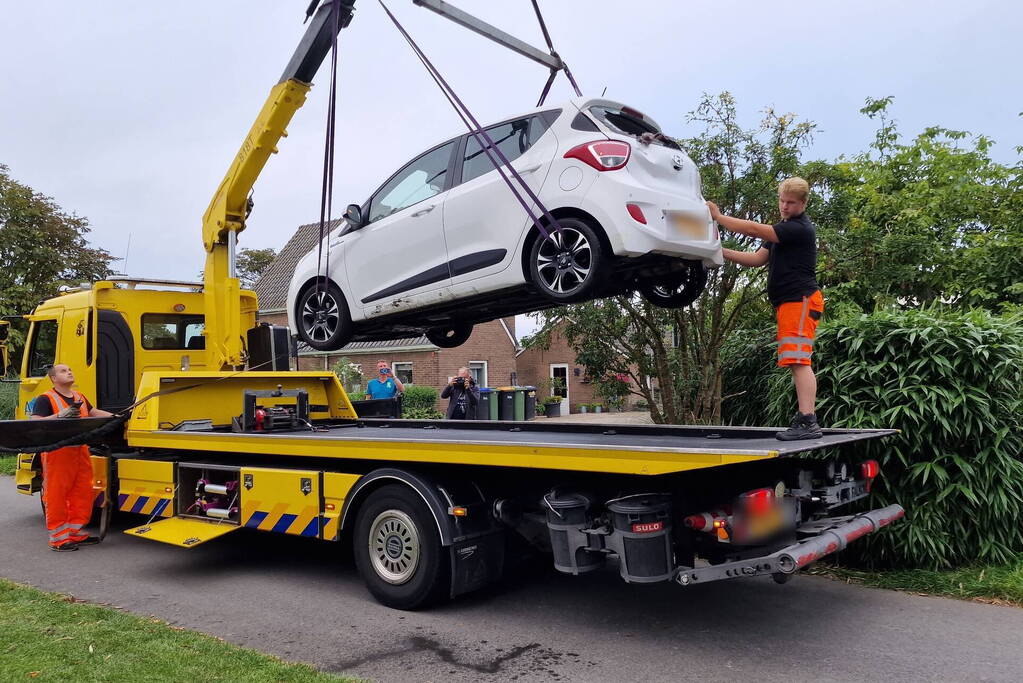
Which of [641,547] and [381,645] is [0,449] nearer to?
Answer: [381,645]

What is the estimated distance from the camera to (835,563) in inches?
243

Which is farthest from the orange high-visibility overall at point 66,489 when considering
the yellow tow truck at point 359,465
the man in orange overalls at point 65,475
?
the yellow tow truck at point 359,465

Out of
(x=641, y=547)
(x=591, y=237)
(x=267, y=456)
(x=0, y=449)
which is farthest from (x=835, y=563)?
(x=0, y=449)

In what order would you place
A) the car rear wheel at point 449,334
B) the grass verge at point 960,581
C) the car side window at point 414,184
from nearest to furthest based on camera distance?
the grass verge at point 960,581
the car side window at point 414,184
the car rear wheel at point 449,334

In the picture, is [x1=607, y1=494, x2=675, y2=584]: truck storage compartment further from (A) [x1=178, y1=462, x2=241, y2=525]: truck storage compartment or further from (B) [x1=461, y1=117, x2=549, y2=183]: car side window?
(A) [x1=178, y1=462, x2=241, y2=525]: truck storage compartment

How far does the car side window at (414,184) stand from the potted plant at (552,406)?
21.2m

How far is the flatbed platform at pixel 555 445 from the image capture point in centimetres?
407

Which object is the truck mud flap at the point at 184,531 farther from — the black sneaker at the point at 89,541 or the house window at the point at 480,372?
the house window at the point at 480,372

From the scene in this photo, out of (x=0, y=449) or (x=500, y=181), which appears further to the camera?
(x=0, y=449)

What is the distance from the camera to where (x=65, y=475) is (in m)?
7.21

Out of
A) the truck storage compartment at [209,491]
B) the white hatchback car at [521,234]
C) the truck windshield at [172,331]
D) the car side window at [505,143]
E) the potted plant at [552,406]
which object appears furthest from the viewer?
the potted plant at [552,406]

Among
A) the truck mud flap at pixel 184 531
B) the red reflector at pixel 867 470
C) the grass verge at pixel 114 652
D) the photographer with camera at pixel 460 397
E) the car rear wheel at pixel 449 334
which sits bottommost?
the grass verge at pixel 114 652

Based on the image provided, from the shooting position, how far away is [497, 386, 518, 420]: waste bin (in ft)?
59.5

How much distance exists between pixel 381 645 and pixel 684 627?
1790 mm
